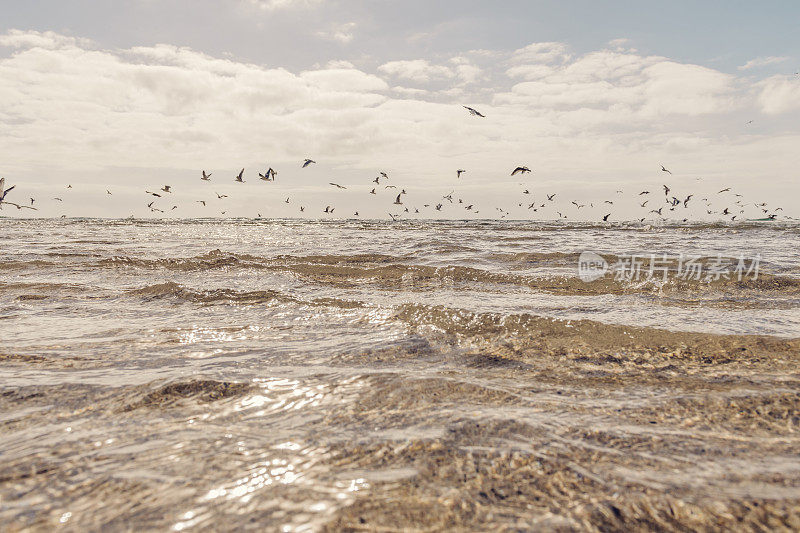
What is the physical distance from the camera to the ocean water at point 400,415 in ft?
7.85

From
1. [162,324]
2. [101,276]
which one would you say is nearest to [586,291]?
[162,324]

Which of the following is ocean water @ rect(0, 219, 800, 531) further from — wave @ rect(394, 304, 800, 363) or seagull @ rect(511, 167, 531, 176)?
seagull @ rect(511, 167, 531, 176)

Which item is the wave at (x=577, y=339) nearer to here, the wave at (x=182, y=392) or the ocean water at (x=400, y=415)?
the ocean water at (x=400, y=415)

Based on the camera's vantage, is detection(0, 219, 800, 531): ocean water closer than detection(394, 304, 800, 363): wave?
Yes

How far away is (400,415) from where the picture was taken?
Answer: 3604mm

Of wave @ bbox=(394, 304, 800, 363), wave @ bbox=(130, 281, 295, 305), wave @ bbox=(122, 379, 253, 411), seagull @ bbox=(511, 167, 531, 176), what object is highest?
seagull @ bbox=(511, 167, 531, 176)

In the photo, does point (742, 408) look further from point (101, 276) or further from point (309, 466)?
point (101, 276)

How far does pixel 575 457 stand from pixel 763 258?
50.8ft

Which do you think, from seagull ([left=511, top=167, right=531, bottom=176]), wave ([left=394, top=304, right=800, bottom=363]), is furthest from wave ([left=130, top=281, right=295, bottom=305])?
seagull ([left=511, top=167, right=531, bottom=176])

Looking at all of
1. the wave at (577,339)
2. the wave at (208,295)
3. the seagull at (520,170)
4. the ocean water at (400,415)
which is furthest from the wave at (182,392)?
the seagull at (520,170)

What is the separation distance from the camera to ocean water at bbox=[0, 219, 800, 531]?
2393mm

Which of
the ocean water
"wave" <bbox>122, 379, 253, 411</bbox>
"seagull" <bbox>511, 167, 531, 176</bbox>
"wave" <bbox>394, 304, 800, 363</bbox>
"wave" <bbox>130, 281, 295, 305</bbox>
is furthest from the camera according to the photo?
"seagull" <bbox>511, 167, 531, 176</bbox>

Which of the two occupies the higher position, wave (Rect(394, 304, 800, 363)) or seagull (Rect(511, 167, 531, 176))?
seagull (Rect(511, 167, 531, 176))

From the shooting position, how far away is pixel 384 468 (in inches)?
110
